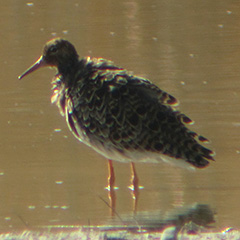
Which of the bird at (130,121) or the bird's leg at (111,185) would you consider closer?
the bird at (130,121)

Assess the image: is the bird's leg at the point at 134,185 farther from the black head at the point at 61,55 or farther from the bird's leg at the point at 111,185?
the black head at the point at 61,55

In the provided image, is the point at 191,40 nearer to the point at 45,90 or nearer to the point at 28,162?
the point at 45,90

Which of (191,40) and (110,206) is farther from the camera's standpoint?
(191,40)

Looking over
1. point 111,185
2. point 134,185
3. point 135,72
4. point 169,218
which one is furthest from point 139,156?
point 135,72

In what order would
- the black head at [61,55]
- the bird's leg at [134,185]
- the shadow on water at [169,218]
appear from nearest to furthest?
the shadow on water at [169,218] < the bird's leg at [134,185] < the black head at [61,55]

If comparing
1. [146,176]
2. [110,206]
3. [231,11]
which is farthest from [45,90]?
[231,11]

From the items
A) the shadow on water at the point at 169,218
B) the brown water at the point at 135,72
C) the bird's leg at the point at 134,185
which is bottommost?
the brown water at the point at 135,72

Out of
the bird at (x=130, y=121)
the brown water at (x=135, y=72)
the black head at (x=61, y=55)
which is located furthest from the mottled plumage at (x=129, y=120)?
the black head at (x=61, y=55)

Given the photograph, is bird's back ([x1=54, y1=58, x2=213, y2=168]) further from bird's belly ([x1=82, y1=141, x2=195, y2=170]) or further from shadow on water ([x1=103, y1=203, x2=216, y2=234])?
shadow on water ([x1=103, y1=203, x2=216, y2=234])

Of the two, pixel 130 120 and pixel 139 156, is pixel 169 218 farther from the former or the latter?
pixel 130 120
